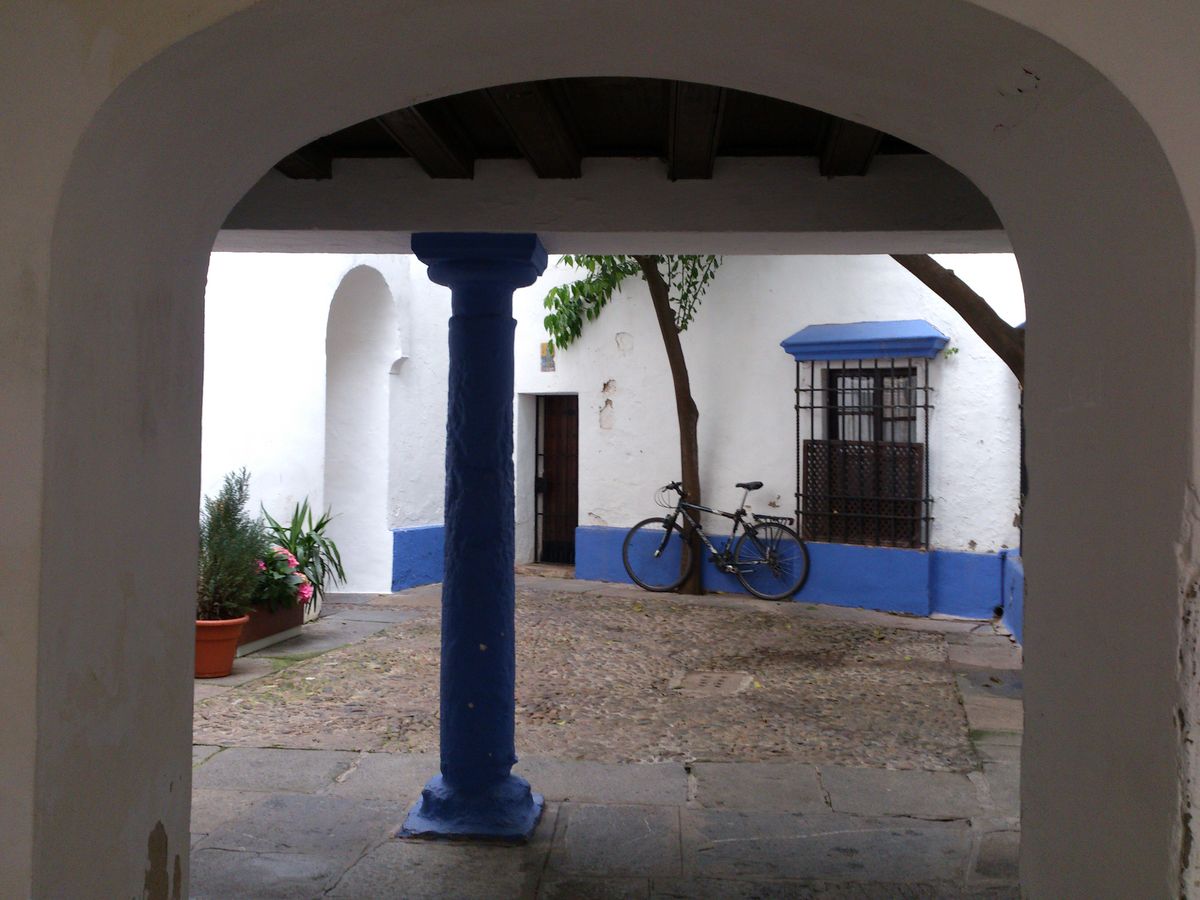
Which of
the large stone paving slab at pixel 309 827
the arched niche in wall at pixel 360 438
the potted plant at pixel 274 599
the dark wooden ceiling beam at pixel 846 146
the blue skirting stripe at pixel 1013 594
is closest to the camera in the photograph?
the dark wooden ceiling beam at pixel 846 146

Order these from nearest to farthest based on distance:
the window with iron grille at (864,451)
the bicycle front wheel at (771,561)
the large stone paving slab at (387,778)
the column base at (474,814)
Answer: the column base at (474,814)
the large stone paving slab at (387,778)
the window with iron grille at (864,451)
the bicycle front wheel at (771,561)

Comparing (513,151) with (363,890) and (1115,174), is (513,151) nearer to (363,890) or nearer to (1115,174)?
(1115,174)

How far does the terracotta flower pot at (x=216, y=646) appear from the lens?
21.7 ft

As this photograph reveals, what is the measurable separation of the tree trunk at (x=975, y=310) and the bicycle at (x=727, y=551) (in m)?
4.16

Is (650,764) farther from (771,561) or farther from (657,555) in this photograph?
(657,555)

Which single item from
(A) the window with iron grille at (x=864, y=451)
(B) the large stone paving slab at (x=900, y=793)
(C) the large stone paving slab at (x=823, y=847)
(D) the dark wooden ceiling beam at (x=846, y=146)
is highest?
(D) the dark wooden ceiling beam at (x=846, y=146)

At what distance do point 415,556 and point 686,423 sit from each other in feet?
10.2

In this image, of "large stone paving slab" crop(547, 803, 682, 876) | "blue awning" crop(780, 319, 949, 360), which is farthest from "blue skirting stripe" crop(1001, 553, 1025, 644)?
"large stone paving slab" crop(547, 803, 682, 876)

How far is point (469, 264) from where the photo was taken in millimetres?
3998

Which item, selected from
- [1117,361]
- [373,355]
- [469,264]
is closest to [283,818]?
[469,264]

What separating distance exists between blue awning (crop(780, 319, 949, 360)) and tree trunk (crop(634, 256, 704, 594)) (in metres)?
1.04

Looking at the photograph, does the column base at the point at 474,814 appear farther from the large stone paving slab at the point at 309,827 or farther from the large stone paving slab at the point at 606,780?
the large stone paving slab at the point at 606,780

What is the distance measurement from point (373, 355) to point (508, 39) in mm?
8664

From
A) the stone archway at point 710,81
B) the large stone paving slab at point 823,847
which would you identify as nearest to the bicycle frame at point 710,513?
the large stone paving slab at point 823,847
